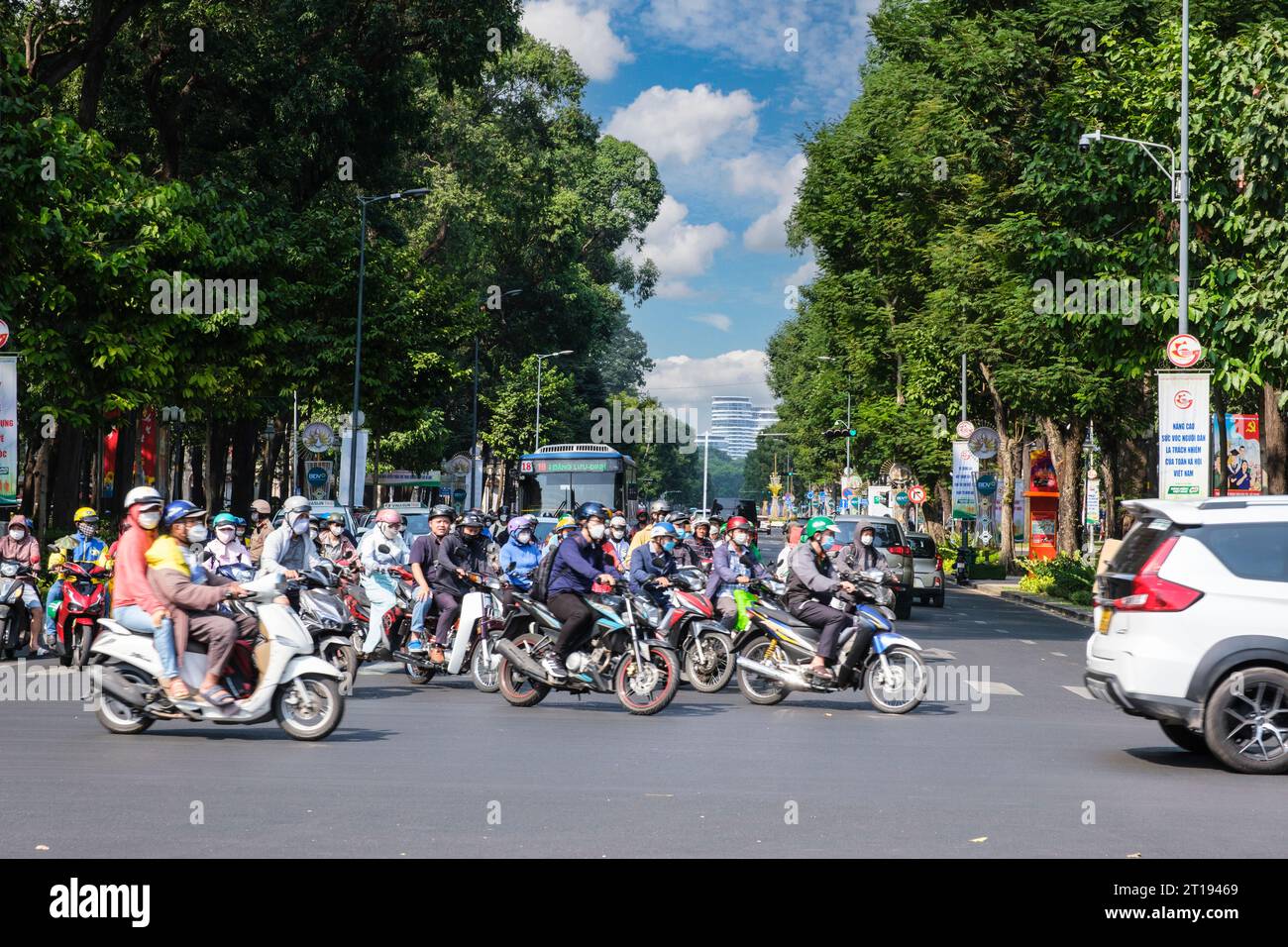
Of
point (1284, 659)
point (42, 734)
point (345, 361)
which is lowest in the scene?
point (42, 734)

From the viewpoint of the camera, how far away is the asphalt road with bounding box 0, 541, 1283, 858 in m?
7.86

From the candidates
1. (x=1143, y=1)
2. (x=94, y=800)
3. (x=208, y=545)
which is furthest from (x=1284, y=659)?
(x=1143, y=1)

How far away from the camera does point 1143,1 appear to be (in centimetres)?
3375

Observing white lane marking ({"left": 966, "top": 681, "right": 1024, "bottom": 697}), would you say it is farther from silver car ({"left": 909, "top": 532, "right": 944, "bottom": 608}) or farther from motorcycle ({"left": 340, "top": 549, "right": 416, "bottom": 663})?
silver car ({"left": 909, "top": 532, "right": 944, "bottom": 608})

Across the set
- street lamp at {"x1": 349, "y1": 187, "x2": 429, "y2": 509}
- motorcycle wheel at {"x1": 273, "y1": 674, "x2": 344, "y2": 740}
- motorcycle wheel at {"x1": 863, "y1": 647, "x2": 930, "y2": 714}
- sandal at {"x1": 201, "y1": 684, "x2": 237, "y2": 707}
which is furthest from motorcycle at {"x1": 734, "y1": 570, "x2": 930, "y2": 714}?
street lamp at {"x1": 349, "y1": 187, "x2": 429, "y2": 509}

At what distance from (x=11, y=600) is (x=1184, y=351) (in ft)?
53.9

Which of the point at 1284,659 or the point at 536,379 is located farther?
the point at 536,379

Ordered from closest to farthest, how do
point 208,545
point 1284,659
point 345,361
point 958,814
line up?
1. point 958,814
2. point 1284,659
3. point 208,545
4. point 345,361

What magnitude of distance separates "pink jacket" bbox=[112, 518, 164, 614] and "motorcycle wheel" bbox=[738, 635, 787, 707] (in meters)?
5.58

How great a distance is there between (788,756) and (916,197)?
120 feet

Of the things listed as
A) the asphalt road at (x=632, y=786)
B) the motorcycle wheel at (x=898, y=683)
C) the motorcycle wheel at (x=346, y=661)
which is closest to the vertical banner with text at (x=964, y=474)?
the asphalt road at (x=632, y=786)

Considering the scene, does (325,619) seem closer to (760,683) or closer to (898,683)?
(760,683)

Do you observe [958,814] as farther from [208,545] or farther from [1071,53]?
[1071,53]

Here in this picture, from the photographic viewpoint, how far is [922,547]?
35.9m
